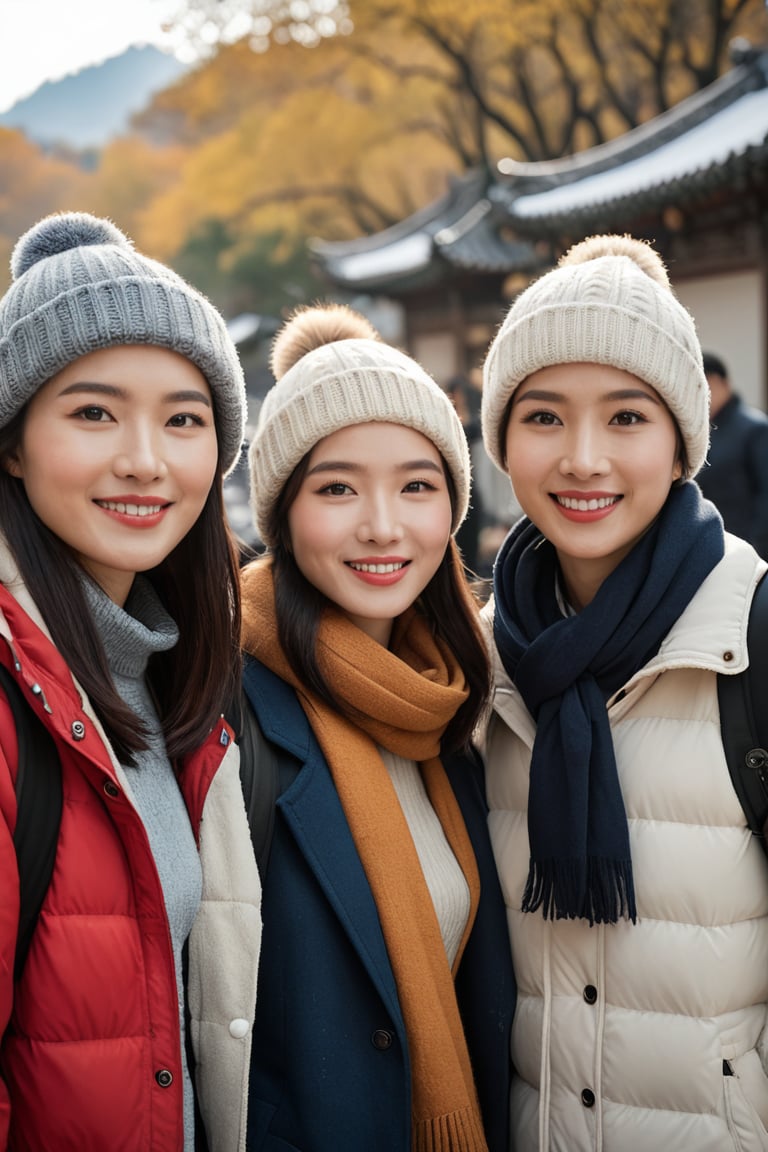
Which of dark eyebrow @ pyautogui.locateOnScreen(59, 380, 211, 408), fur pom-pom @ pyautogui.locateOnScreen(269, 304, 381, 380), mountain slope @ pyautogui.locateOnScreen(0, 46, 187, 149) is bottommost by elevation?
dark eyebrow @ pyautogui.locateOnScreen(59, 380, 211, 408)

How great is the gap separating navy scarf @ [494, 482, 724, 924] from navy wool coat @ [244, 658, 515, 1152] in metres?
0.45

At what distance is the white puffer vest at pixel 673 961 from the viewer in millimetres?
2203

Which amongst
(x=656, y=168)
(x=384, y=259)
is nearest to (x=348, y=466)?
(x=656, y=168)

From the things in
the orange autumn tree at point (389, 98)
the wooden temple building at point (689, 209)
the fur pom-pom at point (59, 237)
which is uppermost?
the orange autumn tree at point (389, 98)

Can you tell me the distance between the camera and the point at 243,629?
103 inches

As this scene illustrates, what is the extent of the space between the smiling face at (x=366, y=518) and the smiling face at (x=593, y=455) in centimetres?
30

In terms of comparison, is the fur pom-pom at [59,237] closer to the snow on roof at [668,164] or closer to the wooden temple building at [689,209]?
the wooden temple building at [689,209]

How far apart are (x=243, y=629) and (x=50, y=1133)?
1216 millimetres

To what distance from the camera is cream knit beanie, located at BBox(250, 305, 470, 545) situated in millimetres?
2566

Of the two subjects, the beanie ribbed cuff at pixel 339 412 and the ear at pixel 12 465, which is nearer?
the ear at pixel 12 465

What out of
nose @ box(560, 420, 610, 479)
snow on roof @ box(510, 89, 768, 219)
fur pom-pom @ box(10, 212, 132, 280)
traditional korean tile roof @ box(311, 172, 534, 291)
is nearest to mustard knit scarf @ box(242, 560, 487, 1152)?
nose @ box(560, 420, 610, 479)

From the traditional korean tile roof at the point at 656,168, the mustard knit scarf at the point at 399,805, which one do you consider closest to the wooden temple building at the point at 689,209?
the traditional korean tile roof at the point at 656,168

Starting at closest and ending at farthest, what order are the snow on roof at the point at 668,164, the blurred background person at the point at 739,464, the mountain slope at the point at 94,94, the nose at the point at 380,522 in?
the nose at the point at 380,522 → the blurred background person at the point at 739,464 → the snow on roof at the point at 668,164 → the mountain slope at the point at 94,94

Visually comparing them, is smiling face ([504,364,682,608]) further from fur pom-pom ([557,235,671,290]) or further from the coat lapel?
the coat lapel
